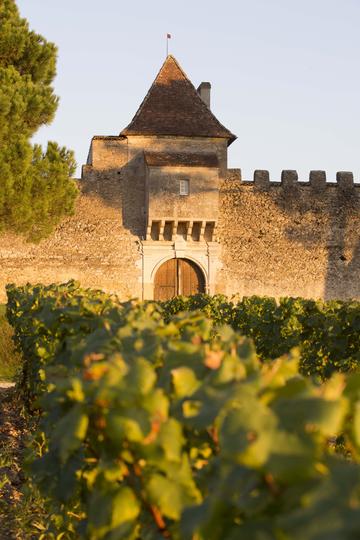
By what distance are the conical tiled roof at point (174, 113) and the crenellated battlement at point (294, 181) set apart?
1435mm

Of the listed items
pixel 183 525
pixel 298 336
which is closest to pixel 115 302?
pixel 183 525

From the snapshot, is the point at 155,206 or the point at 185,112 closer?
A: the point at 155,206

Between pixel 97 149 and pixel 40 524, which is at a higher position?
pixel 97 149

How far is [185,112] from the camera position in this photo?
24094 millimetres

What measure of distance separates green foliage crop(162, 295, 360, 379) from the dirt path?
88.3 inches

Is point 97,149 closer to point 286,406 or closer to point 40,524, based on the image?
point 40,524

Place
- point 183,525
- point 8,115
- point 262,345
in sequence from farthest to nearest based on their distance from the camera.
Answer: point 8,115 → point 262,345 → point 183,525

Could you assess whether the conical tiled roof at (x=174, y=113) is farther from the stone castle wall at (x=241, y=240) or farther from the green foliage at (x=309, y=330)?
the green foliage at (x=309, y=330)

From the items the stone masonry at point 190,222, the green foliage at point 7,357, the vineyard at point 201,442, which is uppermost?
the stone masonry at point 190,222

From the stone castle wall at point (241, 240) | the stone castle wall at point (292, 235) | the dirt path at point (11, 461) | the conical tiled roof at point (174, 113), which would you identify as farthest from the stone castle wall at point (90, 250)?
the dirt path at point (11, 461)

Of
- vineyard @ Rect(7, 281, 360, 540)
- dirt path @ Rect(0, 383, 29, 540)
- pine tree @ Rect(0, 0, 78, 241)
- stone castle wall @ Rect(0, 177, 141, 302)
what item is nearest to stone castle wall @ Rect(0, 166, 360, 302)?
stone castle wall @ Rect(0, 177, 141, 302)

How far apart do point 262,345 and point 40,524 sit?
19.9 ft

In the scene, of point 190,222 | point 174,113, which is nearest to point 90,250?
point 190,222

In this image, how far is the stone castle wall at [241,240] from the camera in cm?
2288
